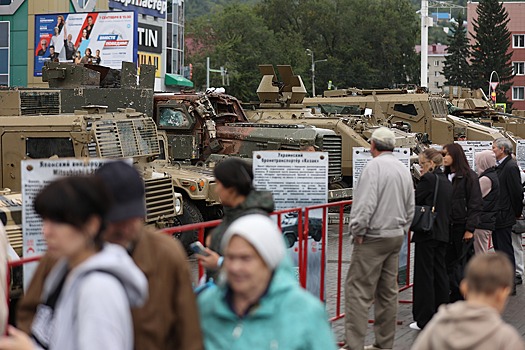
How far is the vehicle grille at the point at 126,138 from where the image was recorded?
1415 centimetres

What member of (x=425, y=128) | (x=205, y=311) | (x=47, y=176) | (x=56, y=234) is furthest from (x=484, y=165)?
(x=425, y=128)

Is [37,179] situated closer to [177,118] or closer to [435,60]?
[177,118]

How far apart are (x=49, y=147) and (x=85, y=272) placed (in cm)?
1030

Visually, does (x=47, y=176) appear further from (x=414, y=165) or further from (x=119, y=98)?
(x=414, y=165)

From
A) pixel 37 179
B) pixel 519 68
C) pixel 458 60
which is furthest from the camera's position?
pixel 519 68

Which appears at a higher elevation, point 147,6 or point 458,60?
point 458,60

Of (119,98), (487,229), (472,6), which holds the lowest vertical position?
(487,229)

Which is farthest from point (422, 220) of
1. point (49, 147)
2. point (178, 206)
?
point (49, 147)

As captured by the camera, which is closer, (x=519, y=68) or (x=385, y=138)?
(x=385, y=138)

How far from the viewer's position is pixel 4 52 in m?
44.1

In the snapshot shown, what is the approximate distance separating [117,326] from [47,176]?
11.9 ft

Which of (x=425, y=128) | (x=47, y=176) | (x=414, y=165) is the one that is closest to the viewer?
(x=47, y=176)

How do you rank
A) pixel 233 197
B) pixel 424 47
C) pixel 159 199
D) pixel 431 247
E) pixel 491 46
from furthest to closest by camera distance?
pixel 491 46, pixel 424 47, pixel 159 199, pixel 431 247, pixel 233 197

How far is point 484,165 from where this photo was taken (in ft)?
39.9
